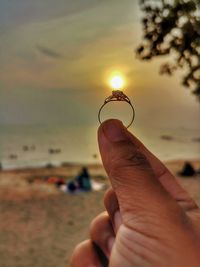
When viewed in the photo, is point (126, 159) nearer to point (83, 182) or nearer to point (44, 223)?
point (44, 223)

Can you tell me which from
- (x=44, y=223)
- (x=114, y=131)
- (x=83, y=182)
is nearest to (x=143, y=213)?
(x=114, y=131)

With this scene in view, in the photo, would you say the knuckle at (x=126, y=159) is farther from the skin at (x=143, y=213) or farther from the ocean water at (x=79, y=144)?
the ocean water at (x=79, y=144)

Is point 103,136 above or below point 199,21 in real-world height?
below

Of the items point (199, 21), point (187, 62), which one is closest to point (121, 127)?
point (199, 21)

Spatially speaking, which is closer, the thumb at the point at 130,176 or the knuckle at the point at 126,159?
the thumb at the point at 130,176

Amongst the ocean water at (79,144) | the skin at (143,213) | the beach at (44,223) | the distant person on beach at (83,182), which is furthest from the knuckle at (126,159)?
the ocean water at (79,144)

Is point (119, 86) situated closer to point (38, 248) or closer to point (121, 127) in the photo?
point (121, 127)

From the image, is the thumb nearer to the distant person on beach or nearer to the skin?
the skin

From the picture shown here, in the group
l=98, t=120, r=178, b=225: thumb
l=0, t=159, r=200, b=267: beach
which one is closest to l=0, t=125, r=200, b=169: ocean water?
l=0, t=159, r=200, b=267: beach
